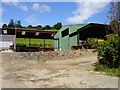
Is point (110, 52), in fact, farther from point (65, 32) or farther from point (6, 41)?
point (6, 41)

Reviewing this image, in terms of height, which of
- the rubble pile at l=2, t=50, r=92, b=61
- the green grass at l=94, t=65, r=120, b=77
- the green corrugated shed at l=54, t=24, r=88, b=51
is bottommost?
the green grass at l=94, t=65, r=120, b=77

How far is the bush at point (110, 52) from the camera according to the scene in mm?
12500

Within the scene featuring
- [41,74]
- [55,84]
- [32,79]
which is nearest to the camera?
[55,84]

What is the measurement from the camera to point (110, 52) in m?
12.6

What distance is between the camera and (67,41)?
3494 cm

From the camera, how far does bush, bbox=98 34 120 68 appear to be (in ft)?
41.0

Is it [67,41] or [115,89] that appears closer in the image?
[115,89]

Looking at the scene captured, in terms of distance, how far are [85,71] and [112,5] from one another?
625 centimetres

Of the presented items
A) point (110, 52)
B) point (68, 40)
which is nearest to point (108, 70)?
point (110, 52)

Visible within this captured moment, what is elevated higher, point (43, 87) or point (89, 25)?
point (89, 25)

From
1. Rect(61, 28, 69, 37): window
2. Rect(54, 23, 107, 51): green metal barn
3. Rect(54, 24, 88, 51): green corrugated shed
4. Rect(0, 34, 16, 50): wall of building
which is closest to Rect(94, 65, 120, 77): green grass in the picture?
Rect(54, 23, 107, 51): green metal barn

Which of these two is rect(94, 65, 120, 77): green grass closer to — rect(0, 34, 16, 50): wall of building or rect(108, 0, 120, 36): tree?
rect(108, 0, 120, 36): tree

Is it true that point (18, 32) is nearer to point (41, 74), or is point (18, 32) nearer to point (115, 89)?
point (41, 74)

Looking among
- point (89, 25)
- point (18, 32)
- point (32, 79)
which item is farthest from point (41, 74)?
point (18, 32)
